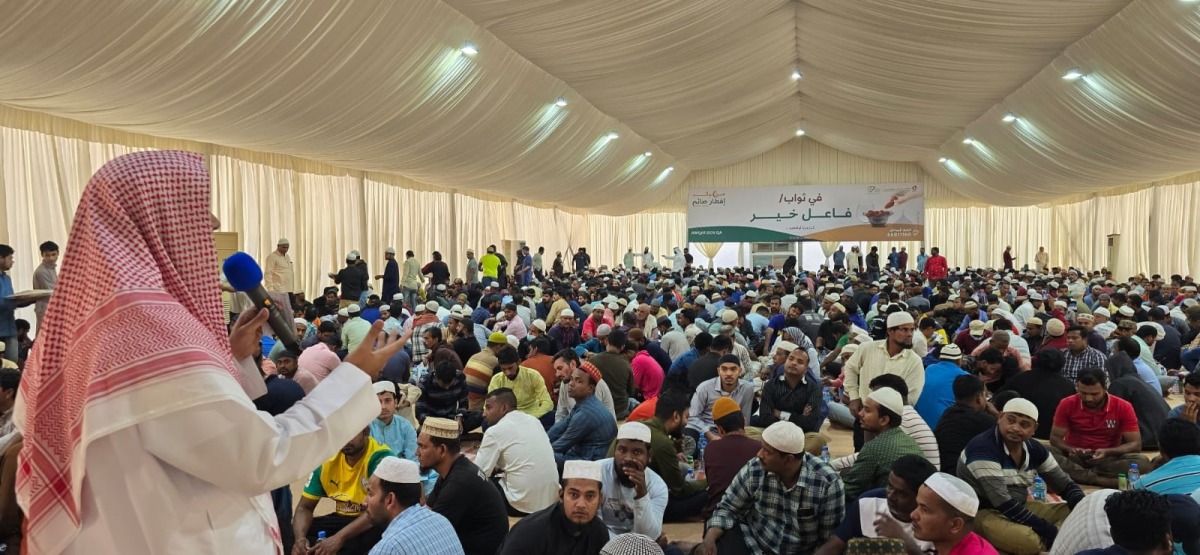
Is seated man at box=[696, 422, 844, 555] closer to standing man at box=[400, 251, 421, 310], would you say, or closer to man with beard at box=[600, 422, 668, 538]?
man with beard at box=[600, 422, 668, 538]

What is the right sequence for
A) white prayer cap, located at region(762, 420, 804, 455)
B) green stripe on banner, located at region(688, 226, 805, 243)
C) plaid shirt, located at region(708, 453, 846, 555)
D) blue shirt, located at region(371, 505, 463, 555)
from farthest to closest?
green stripe on banner, located at region(688, 226, 805, 243) → plaid shirt, located at region(708, 453, 846, 555) → white prayer cap, located at region(762, 420, 804, 455) → blue shirt, located at region(371, 505, 463, 555)

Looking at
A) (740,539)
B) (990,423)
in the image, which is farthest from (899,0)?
(740,539)

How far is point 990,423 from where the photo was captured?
469 cm

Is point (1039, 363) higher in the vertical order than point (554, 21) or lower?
lower

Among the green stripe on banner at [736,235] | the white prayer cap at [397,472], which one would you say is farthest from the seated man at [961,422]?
the green stripe on banner at [736,235]

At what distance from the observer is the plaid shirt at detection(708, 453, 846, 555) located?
12.1 ft

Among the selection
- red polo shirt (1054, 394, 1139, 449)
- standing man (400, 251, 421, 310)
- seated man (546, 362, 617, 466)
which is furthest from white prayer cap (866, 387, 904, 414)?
standing man (400, 251, 421, 310)

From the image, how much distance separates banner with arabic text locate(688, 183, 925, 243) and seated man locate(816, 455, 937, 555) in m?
21.0

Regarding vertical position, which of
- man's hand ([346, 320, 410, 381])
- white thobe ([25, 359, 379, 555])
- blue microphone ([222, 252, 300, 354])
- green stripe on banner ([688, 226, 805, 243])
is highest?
green stripe on banner ([688, 226, 805, 243])

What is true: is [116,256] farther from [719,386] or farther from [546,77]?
[546,77]

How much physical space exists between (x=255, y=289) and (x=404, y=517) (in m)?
1.70

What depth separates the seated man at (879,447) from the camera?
4023mm

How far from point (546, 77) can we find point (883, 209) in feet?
44.3

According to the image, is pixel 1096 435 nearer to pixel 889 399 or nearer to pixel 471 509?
pixel 889 399
